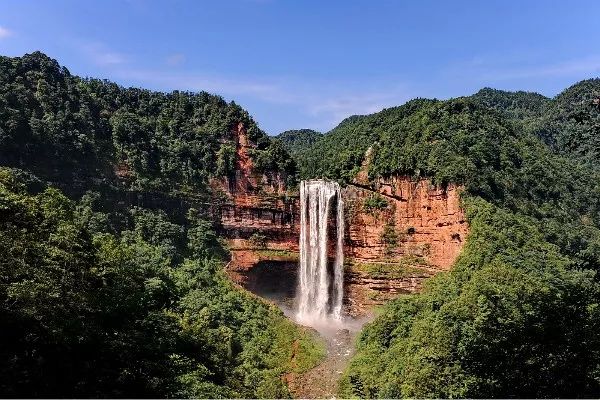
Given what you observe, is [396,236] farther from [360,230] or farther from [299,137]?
[299,137]

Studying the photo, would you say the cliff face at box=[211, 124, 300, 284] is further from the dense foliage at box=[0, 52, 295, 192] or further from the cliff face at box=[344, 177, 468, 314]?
the cliff face at box=[344, 177, 468, 314]

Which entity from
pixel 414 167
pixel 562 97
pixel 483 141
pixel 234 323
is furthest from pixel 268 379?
pixel 562 97

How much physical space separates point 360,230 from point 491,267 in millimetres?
14685

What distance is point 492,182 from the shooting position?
3684cm

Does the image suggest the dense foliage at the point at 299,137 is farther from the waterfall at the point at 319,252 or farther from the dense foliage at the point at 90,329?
the dense foliage at the point at 90,329

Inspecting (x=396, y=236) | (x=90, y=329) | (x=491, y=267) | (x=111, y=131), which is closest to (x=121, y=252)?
(x=90, y=329)

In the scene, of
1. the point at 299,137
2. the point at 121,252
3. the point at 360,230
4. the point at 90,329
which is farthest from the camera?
the point at 299,137

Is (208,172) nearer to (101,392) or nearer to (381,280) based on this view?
(381,280)

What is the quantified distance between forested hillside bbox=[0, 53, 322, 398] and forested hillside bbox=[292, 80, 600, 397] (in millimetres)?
Answer: 6161

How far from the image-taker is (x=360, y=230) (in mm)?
41375

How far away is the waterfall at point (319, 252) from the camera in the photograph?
1644 inches

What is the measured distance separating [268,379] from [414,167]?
61.8 ft

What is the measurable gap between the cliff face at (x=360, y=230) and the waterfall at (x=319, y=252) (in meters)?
0.61

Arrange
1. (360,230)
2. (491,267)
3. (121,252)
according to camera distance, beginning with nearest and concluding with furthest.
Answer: (121,252) < (491,267) < (360,230)
